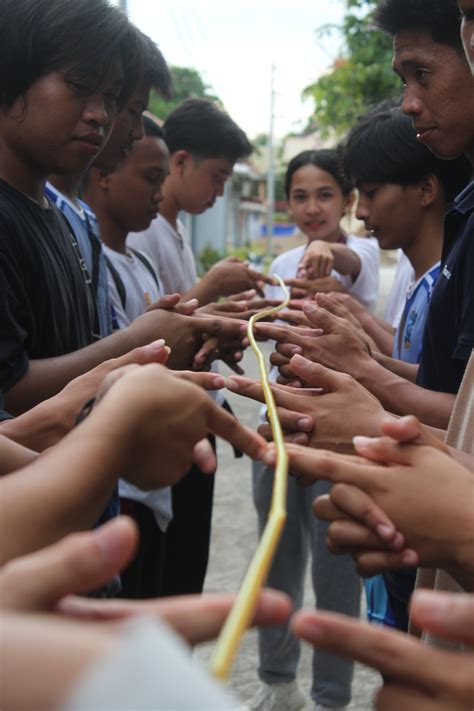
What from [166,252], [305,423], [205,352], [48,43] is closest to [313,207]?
[166,252]

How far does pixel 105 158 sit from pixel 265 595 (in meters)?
2.39

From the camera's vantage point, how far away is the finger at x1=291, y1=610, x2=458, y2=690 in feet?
2.46

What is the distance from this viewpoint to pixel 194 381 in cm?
158

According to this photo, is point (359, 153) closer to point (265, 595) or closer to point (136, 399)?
point (136, 399)

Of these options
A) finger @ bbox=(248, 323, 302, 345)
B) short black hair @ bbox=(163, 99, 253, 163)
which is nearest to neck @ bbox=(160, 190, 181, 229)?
short black hair @ bbox=(163, 99, 253, 163)

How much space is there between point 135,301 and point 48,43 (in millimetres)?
1105

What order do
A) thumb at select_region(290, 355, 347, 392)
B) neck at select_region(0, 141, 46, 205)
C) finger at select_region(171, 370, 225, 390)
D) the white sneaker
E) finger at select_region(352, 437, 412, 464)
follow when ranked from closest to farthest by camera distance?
finger at select_region(352, 437, 412, 464)
finger at select_region(171, 370, 225, 390)
thumb at select_region(290, 355, 347, 392)
neck at select_region(0, 141, 46, 205)
the white sneaker

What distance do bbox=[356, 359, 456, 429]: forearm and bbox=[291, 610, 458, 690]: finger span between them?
126 cm

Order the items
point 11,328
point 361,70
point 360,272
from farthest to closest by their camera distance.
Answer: point 361,70
point 360,272
point 11,328

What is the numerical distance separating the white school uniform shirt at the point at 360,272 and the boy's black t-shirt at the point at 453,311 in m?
1.61

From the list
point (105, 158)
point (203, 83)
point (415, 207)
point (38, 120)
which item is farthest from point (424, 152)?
point (203, 83)

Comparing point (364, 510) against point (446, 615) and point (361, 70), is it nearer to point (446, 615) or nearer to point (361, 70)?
point (446, 615)

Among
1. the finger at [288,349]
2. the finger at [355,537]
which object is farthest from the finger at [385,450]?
the finger at [288,349]

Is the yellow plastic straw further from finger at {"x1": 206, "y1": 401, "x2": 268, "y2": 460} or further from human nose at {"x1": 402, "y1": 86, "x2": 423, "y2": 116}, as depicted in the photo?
human nose at {"x1": 402, "y1": 86, "x2": 423, "y2": 116}
